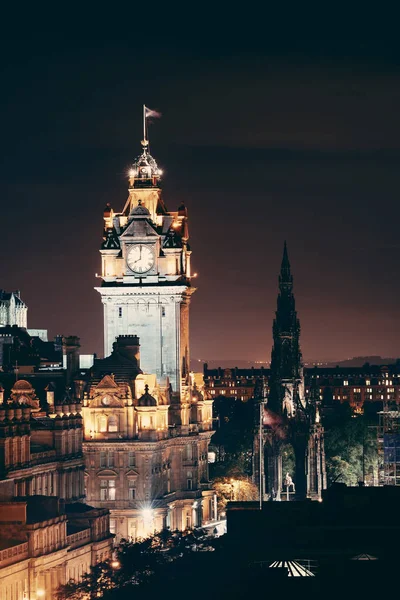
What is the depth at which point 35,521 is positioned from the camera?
6806 inches

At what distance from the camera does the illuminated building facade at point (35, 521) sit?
168 m

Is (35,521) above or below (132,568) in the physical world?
above

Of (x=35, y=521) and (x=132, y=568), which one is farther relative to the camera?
(x=35, y=521)

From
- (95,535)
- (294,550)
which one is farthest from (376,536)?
(95,535)

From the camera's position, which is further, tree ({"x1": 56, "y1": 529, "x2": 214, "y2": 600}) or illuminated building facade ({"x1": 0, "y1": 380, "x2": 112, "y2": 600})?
illuminated building facade ({"x1": 0, "y1": 380, "x2": 112, "y2": 600})

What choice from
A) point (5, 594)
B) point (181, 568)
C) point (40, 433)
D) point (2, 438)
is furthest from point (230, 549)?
point (40, 433)

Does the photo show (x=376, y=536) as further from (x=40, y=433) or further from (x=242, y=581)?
(x=40, y=433)

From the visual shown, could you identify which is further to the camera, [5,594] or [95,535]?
[95,535]

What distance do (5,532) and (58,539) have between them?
717 centimetres

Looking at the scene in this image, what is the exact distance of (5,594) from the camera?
16325 cm

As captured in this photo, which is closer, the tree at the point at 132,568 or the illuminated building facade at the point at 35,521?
the tree at the point at 132,568

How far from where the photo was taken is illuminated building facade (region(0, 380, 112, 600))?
16838 centimetres

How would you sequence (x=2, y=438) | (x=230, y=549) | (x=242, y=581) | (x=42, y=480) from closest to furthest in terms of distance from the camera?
(x=242, y=581) → (x=230, y=549) → (x=2, y=438) → (x=42, y=480)

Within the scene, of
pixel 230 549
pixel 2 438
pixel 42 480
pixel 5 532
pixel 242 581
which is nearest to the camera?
pixel 242 581
